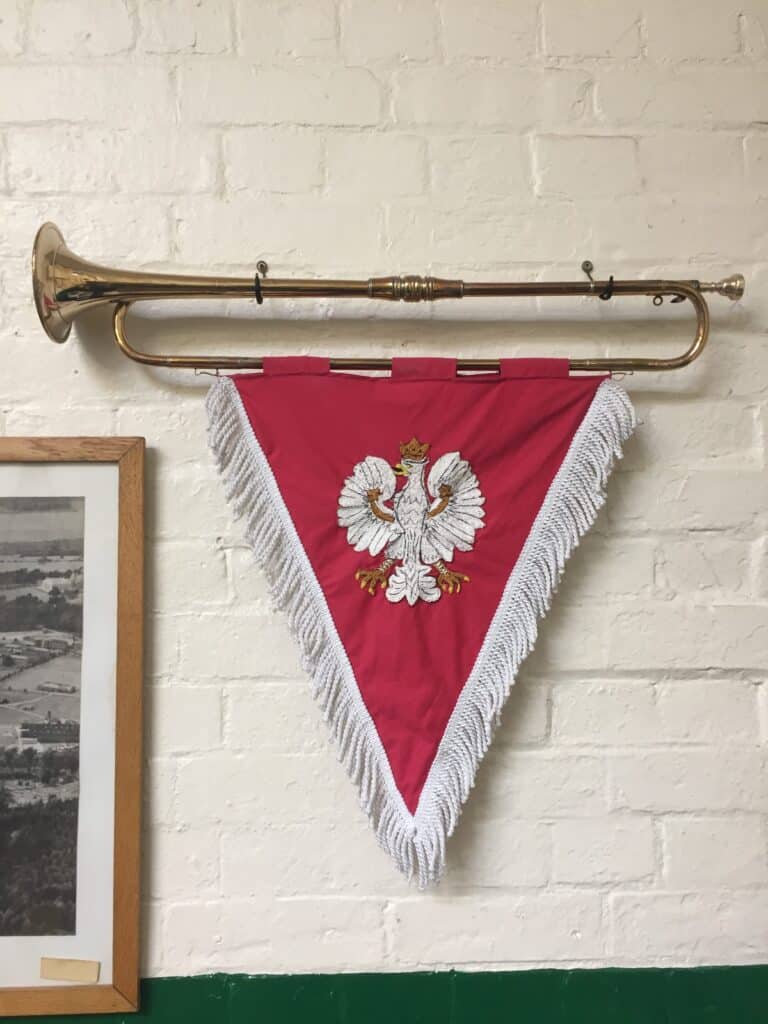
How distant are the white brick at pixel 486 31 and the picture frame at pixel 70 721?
60 centimetres

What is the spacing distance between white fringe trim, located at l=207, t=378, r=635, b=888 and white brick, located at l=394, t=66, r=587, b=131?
1.12 ft

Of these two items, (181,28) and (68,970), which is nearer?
(68,970)

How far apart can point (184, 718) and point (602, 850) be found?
1.56 feet

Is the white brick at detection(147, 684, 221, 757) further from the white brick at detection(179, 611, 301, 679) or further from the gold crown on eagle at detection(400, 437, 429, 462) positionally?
the gold crown on eagle at detection(400, 437, 429, 462)

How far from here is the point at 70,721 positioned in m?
0.95

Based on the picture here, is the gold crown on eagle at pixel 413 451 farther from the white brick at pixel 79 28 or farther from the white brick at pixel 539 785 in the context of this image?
the white brick at pixel 79 28

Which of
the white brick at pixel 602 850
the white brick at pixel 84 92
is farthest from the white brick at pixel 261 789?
the white brick at pixel 84 92

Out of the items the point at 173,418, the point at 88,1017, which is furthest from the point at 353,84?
the point at 88,1017

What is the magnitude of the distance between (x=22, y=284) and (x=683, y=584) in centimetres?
82

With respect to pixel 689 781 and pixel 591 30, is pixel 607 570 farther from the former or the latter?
pixel 591 30

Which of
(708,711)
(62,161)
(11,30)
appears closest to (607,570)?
(708,711)

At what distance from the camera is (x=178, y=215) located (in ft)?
3.32

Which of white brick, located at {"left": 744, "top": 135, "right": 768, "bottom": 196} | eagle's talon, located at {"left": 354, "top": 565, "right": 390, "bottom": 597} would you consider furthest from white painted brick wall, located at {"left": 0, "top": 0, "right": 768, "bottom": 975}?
eagle's talon, located at {"left": 354, "top": 565, "right": 390, "bottom": 597}

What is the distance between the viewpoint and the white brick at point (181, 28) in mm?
1022
